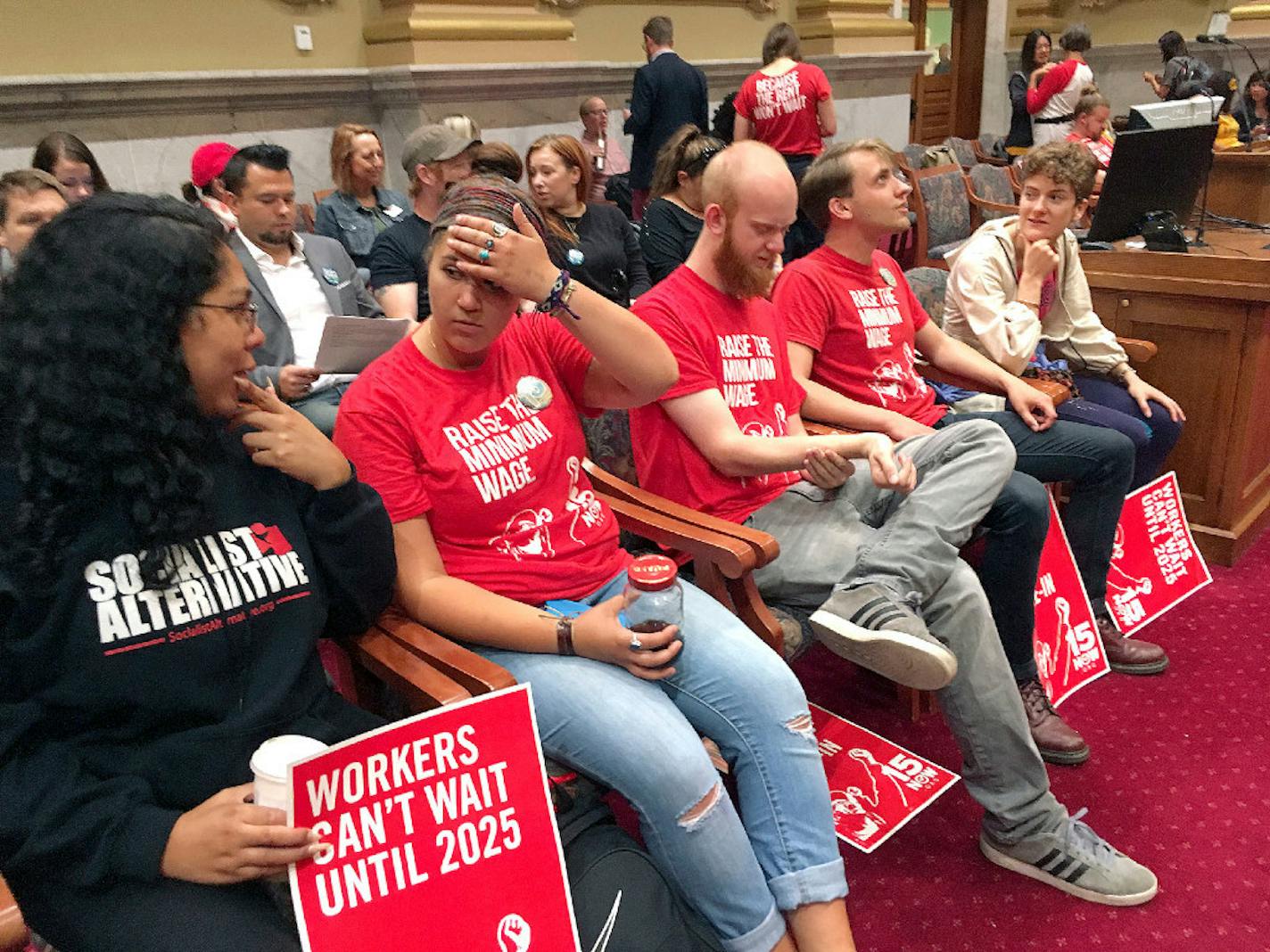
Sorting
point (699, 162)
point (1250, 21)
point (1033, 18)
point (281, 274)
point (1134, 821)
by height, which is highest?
point (1033, 18)

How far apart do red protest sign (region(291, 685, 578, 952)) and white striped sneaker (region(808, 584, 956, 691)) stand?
651 millimetres

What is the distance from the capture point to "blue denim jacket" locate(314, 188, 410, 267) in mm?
3432

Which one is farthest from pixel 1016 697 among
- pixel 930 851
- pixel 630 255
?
pixel 630 255

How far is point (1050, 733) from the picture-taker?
6.70ft

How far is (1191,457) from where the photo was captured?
2879 millimetres

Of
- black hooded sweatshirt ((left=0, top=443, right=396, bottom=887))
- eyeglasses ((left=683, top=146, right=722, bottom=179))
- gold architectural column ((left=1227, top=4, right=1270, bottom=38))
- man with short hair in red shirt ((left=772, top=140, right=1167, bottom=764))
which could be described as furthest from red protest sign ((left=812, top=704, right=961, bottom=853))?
gold architectural column ((left=1227, top=4, right=1270, bottom=38))

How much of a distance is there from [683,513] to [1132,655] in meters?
1.29

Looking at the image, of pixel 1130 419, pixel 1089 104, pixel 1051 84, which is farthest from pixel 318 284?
pixel 1051 84

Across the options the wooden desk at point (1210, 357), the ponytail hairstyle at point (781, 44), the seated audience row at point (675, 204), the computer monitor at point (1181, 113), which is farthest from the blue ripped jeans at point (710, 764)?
the ponytail hairstyle at point (781, 44)

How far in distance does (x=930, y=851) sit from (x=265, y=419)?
142 cm

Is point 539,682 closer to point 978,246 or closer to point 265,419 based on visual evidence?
point 265,419

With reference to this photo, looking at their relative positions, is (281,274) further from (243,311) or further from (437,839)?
(437,839)

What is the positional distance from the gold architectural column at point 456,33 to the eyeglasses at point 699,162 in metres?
1.91

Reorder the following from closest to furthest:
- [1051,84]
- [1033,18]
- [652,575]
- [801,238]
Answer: [652,575] < [801,238] < [1051,84] < [1033,18]
